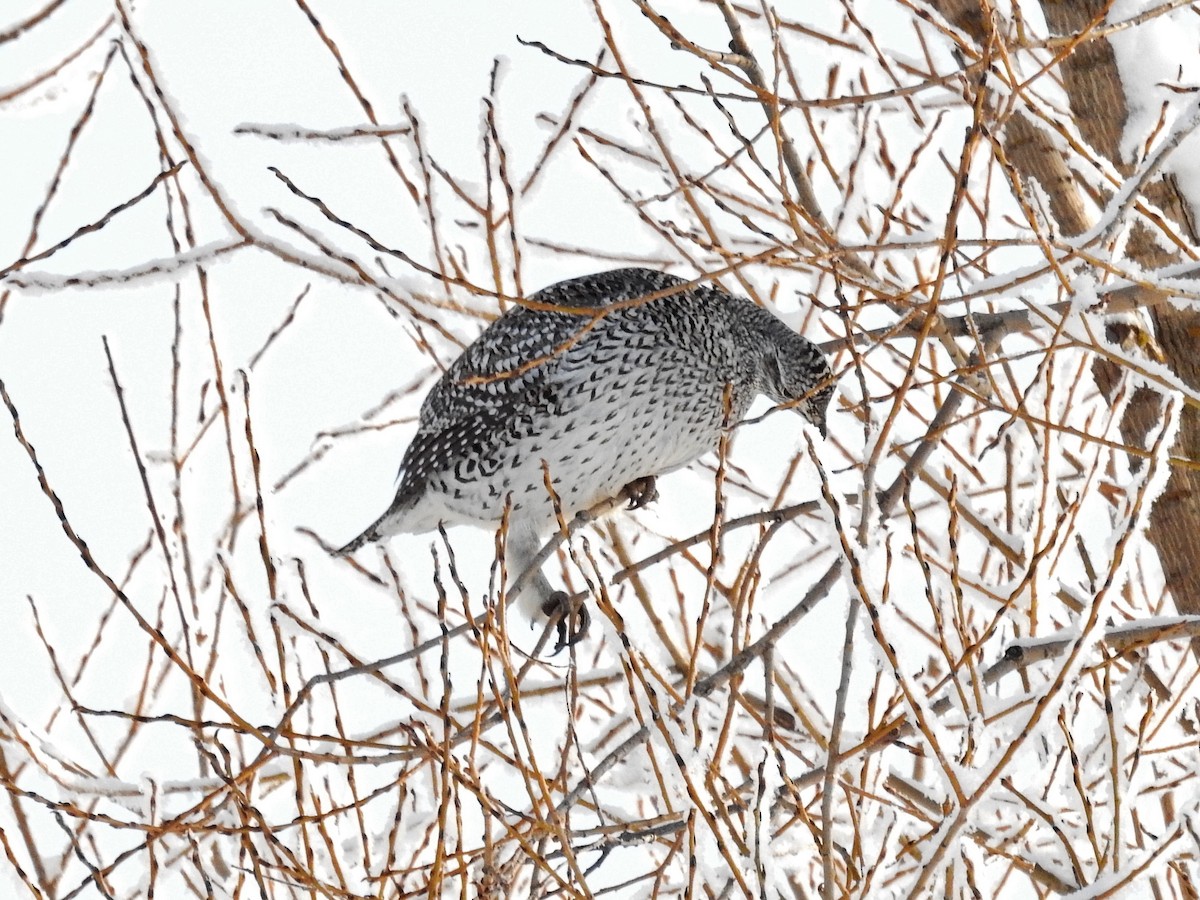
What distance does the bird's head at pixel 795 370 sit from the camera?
4.88m

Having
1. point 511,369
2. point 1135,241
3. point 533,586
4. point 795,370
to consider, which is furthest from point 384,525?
point 1135,241

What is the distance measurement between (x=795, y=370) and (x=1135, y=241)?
1207 millimetres

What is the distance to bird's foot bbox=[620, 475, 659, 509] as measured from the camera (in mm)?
5102

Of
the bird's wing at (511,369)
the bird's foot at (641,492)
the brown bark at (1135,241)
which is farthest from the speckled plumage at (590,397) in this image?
the brown bark at (1135,241)

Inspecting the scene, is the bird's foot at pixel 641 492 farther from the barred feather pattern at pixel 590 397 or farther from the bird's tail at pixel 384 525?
the bird's tail at pixel 384 525

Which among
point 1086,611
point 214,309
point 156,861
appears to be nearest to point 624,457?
point 214,309

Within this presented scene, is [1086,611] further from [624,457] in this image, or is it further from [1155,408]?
[624,457]

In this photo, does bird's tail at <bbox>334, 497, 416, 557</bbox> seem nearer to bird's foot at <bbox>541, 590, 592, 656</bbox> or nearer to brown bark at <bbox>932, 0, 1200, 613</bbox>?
bird's foot at <bbox>541, 590, 592, 656</bbox>

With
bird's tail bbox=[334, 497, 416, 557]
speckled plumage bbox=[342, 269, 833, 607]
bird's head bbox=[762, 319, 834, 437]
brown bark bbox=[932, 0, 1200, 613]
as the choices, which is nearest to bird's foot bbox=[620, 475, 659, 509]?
speckled plumage bbox=[342, 269, 833, 607]

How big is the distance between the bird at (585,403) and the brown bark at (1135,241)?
915mm

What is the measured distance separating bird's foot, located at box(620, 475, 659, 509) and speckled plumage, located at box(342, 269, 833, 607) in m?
0.18

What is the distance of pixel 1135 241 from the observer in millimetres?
4129

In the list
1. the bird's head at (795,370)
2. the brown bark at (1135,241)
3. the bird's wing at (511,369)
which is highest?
the bird's wing at (511,369)

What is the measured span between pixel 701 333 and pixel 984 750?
2.23m
